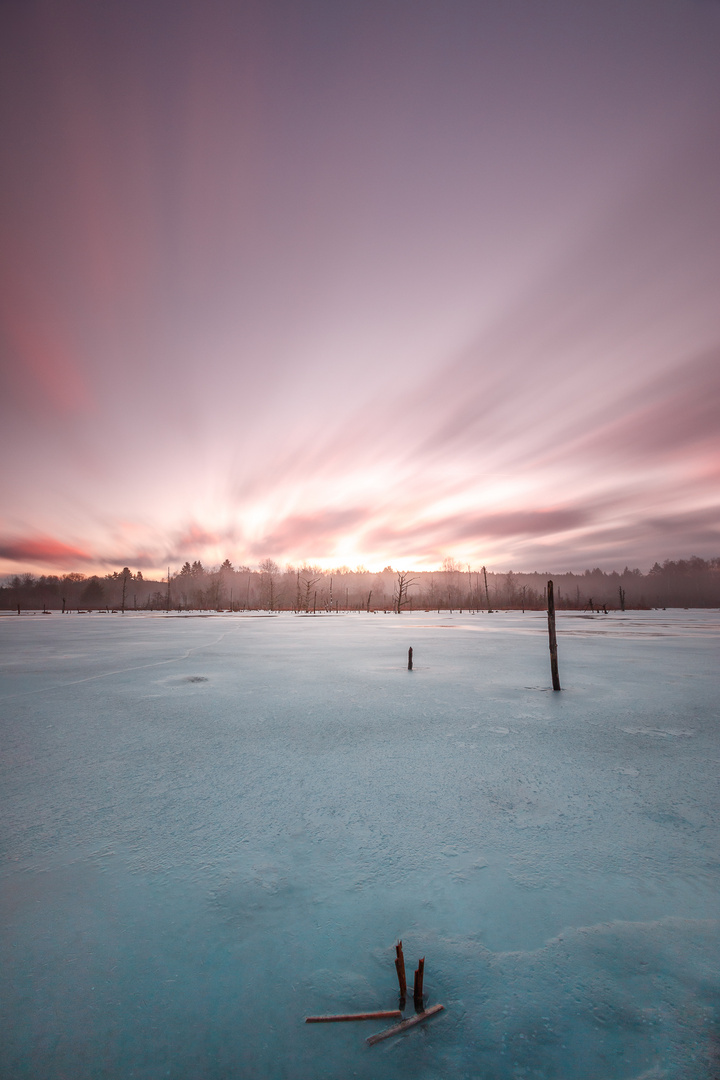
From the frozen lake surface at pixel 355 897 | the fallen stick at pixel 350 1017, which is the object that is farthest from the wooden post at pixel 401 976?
the frozen lake surface at pixel 355 897

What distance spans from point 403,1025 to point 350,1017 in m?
0.32

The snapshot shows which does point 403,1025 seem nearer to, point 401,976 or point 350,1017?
point 401,976

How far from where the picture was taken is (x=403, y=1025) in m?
2.71

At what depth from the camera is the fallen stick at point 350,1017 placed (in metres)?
2.73

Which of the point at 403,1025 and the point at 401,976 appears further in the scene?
the point at 401,976

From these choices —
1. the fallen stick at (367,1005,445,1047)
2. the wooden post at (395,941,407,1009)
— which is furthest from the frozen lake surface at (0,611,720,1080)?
the wooden post at (395,941,407,1009)

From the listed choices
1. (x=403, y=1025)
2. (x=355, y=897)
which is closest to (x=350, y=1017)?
(x=403, y=1025)

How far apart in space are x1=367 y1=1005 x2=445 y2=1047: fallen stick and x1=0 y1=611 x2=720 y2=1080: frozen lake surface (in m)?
0.04

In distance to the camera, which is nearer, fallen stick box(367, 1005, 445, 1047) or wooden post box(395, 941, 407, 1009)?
fallen stick box(367, 1005, 445, 1047)

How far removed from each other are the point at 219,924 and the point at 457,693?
9.17 metres

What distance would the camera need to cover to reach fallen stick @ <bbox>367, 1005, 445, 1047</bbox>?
8.70ft

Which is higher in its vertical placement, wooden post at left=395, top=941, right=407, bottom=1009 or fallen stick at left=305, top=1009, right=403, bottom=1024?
wooden post at left=395, top=941, right=407, bottom=1009

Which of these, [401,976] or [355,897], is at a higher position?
[401,976]

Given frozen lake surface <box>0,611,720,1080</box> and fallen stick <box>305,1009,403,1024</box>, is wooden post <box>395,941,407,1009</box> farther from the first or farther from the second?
frozen lake surface <box>0,611,720,1080</box>
